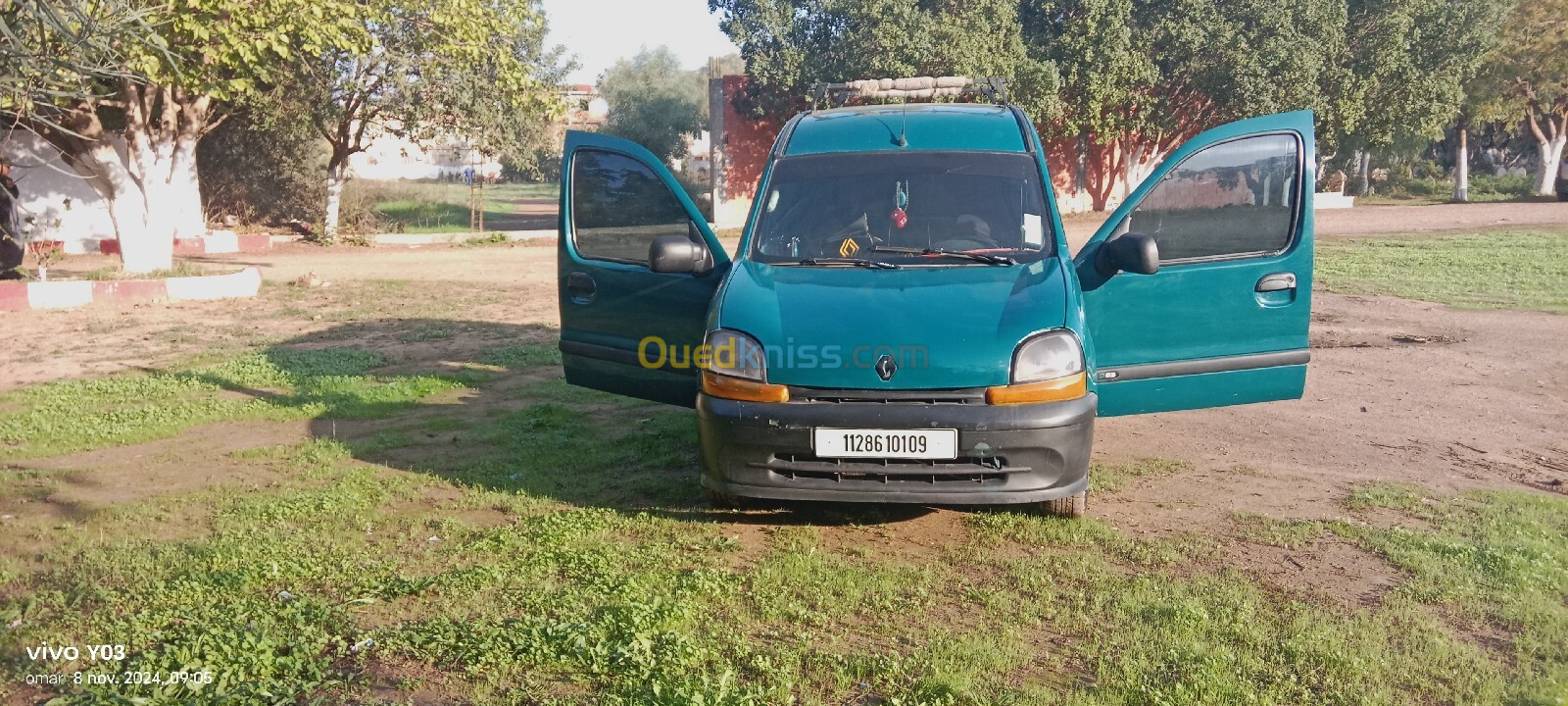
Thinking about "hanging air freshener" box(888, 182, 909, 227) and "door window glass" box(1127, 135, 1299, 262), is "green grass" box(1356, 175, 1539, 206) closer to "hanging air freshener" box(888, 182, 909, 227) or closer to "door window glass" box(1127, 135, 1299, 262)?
"door window glass" box(1127, 135, 1299, 262)

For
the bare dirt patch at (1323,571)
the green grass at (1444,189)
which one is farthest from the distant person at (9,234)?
the green grass at (1444,189)

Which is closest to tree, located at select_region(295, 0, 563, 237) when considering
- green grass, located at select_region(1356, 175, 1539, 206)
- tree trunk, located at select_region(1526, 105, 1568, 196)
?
green grass, located at select_region(1356, 175, 1539, 206)

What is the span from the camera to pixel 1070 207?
36594 millimetres

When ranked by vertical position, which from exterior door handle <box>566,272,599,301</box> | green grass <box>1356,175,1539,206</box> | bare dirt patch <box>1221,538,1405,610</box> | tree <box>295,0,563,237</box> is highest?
tree <box>295,0,563,237</box>

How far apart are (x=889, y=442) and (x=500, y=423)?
356 centimetres

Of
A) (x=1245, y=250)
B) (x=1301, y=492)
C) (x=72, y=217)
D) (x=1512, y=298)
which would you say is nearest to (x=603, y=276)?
(x=1245, y=250)

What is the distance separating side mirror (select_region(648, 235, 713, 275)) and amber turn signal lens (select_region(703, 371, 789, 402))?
0.84m

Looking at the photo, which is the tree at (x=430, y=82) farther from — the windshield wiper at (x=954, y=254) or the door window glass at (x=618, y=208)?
the windshield wiper at (x=954, y=254)

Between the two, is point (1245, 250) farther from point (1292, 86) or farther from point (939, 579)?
point (1292, 86)

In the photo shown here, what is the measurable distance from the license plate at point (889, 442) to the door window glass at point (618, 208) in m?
1.85

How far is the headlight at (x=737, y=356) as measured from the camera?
483 centimetres

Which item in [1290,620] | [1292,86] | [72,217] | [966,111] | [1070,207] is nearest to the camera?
[1290,620]

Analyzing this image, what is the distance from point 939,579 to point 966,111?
2.75 m

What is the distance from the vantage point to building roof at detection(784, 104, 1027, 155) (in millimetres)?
5953
